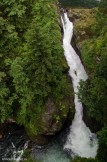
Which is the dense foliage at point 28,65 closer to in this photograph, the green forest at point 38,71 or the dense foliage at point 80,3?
the green forest at point 38,71

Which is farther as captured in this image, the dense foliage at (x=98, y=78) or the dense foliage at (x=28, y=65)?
the dense foliage at (x=28, y=65)

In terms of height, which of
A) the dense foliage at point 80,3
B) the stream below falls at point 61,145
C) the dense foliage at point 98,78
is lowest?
the stream below falls at point 61,145

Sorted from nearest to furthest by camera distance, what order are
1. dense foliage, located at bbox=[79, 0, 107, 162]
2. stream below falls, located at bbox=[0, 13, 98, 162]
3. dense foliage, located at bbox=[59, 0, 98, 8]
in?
dense foliage, located at bbox=[79, 0, 107, 162]
stream below falls, located at bbox=[0, 13, 98, 162]
dense foliage, located at bbox=[59, 0, 98, 8]

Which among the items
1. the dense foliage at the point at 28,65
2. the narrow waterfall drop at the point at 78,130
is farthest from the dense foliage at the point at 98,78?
the dense foliage at the point at 28,65

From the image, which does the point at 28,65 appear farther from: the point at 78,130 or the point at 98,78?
the point at 78,130

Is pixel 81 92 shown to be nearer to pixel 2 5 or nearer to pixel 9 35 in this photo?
pixel 9 35

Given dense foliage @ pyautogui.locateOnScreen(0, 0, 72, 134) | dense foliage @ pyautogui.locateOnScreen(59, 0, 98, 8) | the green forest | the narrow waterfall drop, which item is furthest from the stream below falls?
dense foliage @ pyautogui.locateOnScreen(59, 0, 98, 8)

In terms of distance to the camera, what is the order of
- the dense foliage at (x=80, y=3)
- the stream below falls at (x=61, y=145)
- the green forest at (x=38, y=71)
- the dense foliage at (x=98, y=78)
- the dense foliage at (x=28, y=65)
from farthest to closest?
the dense foliage at (x=80, y=3) < the stream below falls at (x=61, y=145) < the dense foliage at (x=28, y=65) < the green forest at (x=38, y=71) < the dense foliage at (x=98, y=78)

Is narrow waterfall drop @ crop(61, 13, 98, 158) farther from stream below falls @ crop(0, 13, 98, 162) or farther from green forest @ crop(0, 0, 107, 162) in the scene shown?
green forest @ crop(0, 0, 107, 162)

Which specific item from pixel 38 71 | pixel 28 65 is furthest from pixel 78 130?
pixel 28 65
